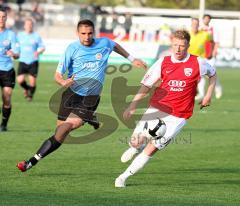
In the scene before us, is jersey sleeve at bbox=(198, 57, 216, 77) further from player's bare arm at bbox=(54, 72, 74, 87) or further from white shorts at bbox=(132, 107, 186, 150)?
player's bare arm at bbox=(54, 72, 74, 87)

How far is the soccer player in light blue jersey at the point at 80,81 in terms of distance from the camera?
11.6 meters

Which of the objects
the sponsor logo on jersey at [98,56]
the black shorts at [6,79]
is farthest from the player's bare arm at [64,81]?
the black shorts at [6,79]

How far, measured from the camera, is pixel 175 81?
11.0 meters

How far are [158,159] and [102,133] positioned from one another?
10.7ft

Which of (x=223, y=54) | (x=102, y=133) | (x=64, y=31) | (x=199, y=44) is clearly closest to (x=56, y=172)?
(x=102, y=133)

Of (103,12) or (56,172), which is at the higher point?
(56,172)

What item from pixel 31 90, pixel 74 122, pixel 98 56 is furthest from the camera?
pixel 31 90

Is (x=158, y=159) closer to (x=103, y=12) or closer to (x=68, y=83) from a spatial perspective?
(x=68, y=83)

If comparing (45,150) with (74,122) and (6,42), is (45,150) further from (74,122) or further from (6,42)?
(6,42)

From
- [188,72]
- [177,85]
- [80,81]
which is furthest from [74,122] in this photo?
[188,72]

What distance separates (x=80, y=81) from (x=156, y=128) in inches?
65.5

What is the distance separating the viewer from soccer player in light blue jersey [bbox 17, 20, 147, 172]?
37.9 feet

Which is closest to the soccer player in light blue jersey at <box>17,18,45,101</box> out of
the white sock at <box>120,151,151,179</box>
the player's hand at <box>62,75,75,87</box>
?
the player's hand at <box>62,75,75,87</box>

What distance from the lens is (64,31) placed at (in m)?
48.3
